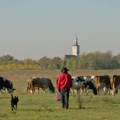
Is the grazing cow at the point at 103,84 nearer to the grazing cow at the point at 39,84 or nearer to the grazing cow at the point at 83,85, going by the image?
the grazing cow at the point at 83,85

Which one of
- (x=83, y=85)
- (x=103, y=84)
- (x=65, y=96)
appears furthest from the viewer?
(x=103, y=84)

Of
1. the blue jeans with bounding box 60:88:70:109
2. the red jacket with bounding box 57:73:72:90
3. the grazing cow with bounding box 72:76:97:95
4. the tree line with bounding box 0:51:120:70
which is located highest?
the tree line with bounding box 0:51:120:70

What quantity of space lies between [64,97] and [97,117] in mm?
5238

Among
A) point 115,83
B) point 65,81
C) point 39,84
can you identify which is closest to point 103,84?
point 115,83

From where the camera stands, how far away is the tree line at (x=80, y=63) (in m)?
110

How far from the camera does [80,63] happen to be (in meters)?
113

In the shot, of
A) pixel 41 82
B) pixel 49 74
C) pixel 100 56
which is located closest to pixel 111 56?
pixel 100 56

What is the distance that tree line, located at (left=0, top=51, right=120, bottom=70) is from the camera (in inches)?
4333

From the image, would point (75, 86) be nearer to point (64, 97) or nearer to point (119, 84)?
point (119, 84)

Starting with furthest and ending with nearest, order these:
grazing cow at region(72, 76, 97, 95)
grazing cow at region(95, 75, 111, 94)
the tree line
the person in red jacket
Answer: the tree line → grazing cow at region(95, 75, 111, 94) → grazing cow at region(72, 76, 97, 95) → the person in red jacket

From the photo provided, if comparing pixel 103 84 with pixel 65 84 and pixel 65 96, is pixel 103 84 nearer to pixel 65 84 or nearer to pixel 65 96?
pixel 65 96

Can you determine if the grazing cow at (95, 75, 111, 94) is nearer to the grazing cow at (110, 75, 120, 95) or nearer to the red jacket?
the grazing cow at (110, 75, 120, 95)

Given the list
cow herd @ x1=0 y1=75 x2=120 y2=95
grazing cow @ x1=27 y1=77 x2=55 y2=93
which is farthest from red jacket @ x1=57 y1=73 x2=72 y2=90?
grazing cow @ x1=27 y1=77 x2=55 y2=93

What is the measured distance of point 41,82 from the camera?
4891 centimetres
